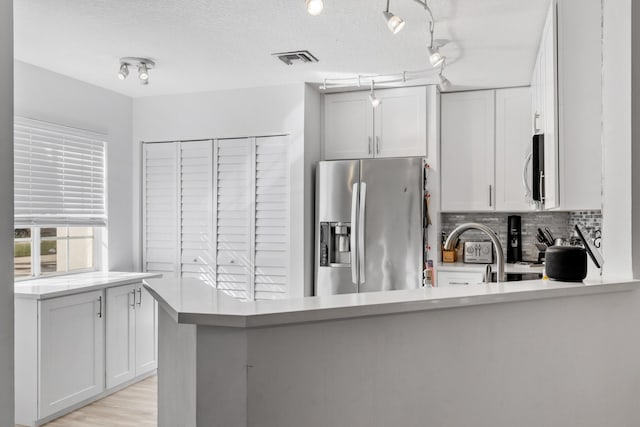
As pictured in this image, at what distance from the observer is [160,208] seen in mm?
4484

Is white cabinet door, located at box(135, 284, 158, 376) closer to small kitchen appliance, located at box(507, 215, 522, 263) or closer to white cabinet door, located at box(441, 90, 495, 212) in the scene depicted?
white cabinet door, located at box(441, 90, 495, 212)

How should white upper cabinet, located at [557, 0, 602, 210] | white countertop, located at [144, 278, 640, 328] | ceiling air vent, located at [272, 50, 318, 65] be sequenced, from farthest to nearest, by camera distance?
1. ceiling air vent, located at [272, 50, 318, 65]
2. white upper cabinet, located at [557, 0, 602, 210]
3. white countertop, located at [144, 278, 640, 328]

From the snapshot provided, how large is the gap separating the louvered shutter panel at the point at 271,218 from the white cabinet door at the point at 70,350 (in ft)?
4.22

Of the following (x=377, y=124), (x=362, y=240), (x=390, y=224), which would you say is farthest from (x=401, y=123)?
(x=362, y=240)

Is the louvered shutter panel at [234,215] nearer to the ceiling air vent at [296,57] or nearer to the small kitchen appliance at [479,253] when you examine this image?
the ceiling air vent at [296,57]

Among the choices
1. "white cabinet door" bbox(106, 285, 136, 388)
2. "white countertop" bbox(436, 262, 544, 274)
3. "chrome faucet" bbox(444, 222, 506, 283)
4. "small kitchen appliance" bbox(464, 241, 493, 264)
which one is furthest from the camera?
"small kitchen appliance" bbox(464, 241, 493, 264)

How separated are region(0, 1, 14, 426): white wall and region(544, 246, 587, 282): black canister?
7.37 ft

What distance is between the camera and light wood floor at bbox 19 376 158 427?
3.09 metres

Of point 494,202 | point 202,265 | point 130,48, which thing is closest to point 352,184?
point 494,202

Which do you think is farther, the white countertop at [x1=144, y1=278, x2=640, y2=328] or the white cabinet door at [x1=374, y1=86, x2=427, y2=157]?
the white cabinet door at [x1=374, y1=86, x2=427, y2=157]

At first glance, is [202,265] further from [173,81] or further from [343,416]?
[343,416]

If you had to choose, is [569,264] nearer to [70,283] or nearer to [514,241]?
[514,241]

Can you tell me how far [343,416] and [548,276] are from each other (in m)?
0.94

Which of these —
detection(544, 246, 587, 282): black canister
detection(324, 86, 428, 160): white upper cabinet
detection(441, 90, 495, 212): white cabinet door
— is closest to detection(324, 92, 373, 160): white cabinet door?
detection(324, 86, 428, 160): white upper cabinet
